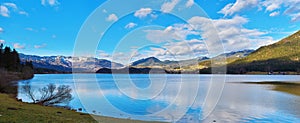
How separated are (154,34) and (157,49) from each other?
0.98 meters

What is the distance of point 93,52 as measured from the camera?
40.3 feet

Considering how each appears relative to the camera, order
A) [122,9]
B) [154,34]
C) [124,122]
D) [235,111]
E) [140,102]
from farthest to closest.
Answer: [140,102] → [235,111] → [124,122] → [154,34] → [122,9]

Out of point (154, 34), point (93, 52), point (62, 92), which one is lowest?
point (62, 92)

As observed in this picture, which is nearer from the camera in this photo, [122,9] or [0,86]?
[122,9]

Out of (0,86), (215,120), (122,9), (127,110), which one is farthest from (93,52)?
(0,86)

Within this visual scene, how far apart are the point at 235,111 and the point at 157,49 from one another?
1726 centimetres

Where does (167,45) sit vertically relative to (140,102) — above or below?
above

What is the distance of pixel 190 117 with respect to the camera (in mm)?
24531

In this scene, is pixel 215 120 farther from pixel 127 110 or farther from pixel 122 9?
pixel 122 9

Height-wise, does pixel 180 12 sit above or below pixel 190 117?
above

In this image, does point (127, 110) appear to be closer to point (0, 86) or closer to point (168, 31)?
point (168, 31)

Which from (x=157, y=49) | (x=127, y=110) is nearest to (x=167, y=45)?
(x=157, y=49)

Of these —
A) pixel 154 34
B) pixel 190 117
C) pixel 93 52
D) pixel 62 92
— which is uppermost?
pixel 154 34

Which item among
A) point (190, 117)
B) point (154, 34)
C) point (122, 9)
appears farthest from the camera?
point (190, 117)
